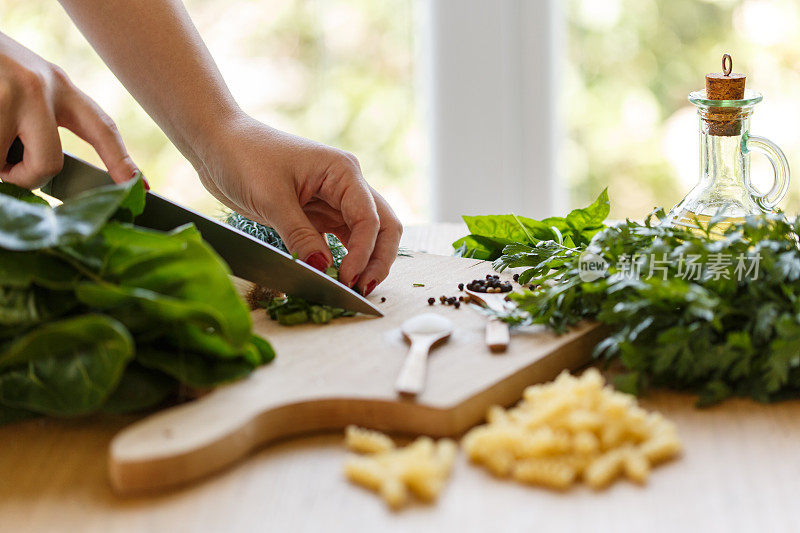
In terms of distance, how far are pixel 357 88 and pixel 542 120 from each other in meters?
0.78

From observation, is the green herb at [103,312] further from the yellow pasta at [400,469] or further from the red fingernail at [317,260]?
the red fingernail at [317,260]

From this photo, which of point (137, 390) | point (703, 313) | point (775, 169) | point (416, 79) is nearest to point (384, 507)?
point (137, 390)

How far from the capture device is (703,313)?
0.96 metres

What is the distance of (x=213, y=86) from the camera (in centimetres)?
149

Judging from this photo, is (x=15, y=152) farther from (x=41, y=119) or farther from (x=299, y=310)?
(x=299, y=310)

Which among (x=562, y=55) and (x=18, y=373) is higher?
(x=562, y=55)

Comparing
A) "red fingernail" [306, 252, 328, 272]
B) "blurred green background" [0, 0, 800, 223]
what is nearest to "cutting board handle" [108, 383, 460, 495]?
"red fingernail" [306, 252, 328, 272]

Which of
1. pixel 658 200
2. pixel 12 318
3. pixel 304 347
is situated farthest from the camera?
pixel 658 200

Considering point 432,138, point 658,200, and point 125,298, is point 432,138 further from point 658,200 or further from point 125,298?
point 125,298

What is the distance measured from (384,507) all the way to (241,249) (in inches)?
22.6

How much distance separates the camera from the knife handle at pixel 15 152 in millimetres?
1225

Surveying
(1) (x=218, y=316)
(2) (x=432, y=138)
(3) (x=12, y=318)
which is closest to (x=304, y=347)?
(1) (x=218, y=316)

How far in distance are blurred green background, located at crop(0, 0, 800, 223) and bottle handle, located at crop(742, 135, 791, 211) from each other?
1.61 metres

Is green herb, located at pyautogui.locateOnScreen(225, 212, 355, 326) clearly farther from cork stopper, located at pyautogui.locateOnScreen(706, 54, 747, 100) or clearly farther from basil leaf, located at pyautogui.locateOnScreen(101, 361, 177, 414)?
cork stopper, located at pyautogui.locateOnScreen(706, 54, 747, 100)
